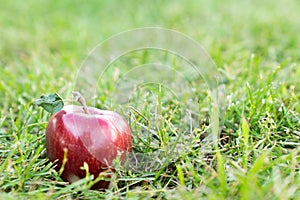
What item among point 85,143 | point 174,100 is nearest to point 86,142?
point 85,143

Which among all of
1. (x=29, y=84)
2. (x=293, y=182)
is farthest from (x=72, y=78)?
(x=293, y=182)

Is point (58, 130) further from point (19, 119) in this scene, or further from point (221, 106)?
point (221, 106)

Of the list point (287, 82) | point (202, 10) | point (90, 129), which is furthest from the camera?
point (202, 10)

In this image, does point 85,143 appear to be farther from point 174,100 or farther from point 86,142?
point 174,100
